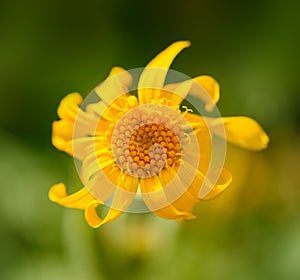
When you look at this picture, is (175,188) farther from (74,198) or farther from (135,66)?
(135,66)

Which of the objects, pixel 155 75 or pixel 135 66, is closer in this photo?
pixel 155 75

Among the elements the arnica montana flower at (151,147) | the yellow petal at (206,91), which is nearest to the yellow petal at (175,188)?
the arnica montana flower at (151,147)

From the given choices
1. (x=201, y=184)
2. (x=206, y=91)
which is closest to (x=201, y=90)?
(x=206, y=91)

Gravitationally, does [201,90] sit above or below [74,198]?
above

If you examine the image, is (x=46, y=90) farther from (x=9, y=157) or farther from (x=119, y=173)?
(x=119, y=173)

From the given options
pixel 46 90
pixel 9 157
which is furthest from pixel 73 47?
pixel 9 157

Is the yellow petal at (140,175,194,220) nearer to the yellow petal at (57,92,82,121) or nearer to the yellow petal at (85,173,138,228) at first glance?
the yellow petal at (85,173,138,228)
